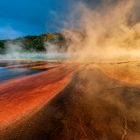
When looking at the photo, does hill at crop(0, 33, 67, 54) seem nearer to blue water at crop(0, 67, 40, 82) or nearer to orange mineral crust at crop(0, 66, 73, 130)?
blue water at crop(0, 67, 40, 82)

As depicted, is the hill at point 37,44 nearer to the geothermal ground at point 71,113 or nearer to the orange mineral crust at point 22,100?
the orange mineral crust at point 22,100

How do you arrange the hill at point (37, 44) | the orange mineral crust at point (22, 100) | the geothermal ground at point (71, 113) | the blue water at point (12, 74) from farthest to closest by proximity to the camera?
the hill at point (37, 44) < the blue water at point (12, 74) < the orange mineral crust at point (22, 100) < the geothermal ground at point (71, 113)

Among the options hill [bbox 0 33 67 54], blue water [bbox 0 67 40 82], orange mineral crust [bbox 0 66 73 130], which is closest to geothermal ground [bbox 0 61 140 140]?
orange mineral crust [bbox 0 66 73 130]

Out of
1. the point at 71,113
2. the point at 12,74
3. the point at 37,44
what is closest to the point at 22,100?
the point at 71,113

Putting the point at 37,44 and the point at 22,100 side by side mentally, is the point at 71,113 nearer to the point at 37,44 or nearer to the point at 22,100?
the point at 22,100

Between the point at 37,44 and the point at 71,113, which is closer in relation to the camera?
the point at 71,113

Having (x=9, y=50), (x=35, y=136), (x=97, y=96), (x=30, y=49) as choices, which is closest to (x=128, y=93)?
(x=97, y=96)

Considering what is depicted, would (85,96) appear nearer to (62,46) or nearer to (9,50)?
(62,46)

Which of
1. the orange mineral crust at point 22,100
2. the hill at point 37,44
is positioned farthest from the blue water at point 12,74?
the hill at point 37,44

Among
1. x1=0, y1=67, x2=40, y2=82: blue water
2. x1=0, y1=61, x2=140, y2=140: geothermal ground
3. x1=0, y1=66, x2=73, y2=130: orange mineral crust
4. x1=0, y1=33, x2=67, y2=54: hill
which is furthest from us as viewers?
x1=0, y1=33, x2=67, y2=54: hill

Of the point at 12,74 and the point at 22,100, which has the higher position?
the point at 22,100

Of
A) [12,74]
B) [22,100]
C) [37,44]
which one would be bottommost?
[12,74]

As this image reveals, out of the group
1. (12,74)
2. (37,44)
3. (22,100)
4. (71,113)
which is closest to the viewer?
(71,113)

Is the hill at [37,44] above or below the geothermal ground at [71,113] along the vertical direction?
above
